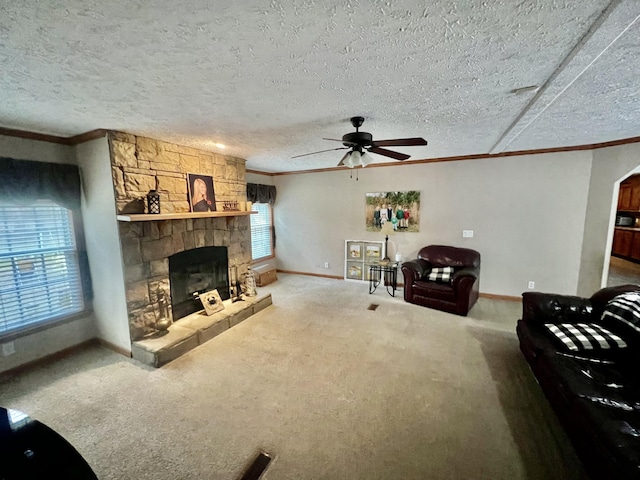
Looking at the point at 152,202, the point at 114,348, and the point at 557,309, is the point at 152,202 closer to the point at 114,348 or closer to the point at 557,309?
Answer: the point at 114,348

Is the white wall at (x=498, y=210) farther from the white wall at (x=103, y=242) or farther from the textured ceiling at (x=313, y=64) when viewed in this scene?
the white wall at (x=103, y=242)

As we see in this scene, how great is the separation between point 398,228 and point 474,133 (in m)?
2.34

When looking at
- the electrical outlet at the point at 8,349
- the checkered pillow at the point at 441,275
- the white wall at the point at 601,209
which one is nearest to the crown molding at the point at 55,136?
the electrical outlet at the point at 8,349

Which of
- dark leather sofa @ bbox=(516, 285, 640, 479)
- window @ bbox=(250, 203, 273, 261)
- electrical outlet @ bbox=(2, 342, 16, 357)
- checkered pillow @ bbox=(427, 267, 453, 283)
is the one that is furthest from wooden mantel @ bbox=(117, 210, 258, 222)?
dark leather sofa @ bbox=(516, 285, 640, 479)

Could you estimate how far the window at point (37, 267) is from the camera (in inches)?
102

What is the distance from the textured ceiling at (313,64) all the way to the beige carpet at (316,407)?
2412 mm

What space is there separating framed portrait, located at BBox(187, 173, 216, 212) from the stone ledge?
1445mm

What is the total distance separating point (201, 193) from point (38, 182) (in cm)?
154

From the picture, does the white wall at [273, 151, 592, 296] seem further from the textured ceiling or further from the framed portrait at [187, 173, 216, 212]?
the framed portrait at [187, 173, 216, 212]

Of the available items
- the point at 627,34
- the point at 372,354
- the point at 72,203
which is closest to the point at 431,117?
the point at 627,34

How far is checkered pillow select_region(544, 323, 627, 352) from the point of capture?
2021 millimetres

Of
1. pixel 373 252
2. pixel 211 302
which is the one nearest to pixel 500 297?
pixel 373 252

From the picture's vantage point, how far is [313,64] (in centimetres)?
150

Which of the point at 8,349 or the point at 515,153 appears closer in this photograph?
the point at 8,349
